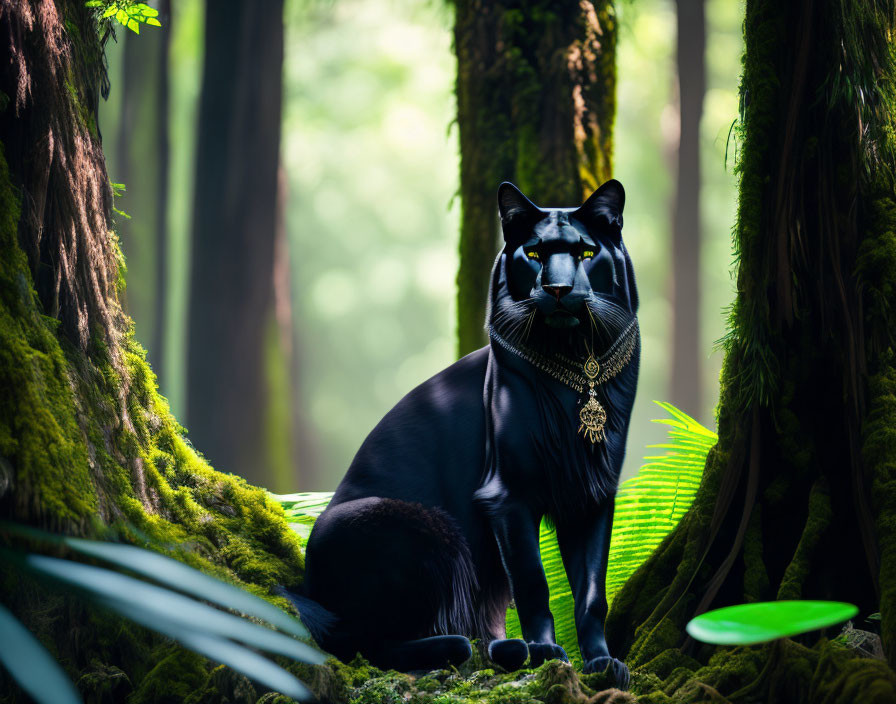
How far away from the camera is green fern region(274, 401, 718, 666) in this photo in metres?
3.72

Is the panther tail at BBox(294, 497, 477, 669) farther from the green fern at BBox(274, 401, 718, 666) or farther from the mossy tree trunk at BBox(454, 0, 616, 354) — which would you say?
the mossy tree trunk at BBox(454, 0, 616, 354)

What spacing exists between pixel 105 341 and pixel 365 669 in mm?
1550

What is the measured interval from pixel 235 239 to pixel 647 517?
716 centimetres

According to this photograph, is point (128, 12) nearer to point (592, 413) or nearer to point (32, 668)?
point (592, 413)

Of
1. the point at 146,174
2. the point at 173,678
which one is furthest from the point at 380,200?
the point at 173,678

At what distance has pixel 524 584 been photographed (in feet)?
9.83

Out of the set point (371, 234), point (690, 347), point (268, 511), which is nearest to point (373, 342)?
point (371, 234)

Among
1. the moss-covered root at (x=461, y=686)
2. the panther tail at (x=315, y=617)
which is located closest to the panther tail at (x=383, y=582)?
the panther tail at (x=315, y=617)

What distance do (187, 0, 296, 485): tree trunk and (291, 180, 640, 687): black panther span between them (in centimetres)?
672

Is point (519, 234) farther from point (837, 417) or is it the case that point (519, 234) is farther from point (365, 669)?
point (365, 669)

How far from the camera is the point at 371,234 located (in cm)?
2636

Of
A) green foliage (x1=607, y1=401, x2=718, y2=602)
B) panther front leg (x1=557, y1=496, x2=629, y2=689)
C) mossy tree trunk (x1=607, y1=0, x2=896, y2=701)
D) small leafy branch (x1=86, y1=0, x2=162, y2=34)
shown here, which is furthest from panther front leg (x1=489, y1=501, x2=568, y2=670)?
small leafy branch (x1=86, y1=0, x2=162, y2=34)

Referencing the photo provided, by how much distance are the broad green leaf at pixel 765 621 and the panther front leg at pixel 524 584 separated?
3.17 feet

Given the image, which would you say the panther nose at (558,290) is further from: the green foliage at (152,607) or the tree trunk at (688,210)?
the tree trunk at (688,210)
